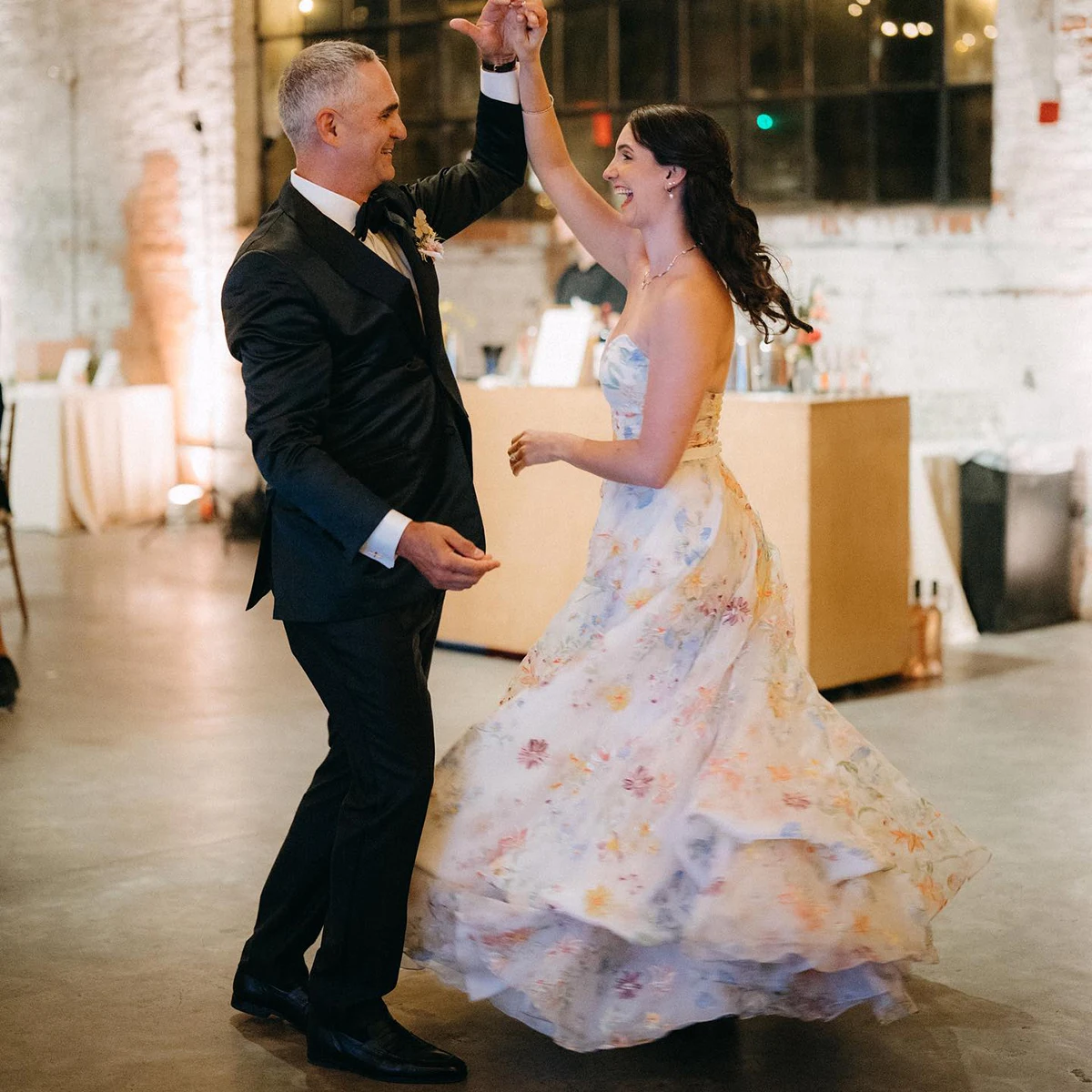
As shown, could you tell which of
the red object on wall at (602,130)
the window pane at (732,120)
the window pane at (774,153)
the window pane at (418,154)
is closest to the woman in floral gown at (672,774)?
the window pane at (774,153)

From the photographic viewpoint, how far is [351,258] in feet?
8.13

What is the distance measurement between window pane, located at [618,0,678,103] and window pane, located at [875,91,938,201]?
44.0 inches

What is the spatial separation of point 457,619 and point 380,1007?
3.64m

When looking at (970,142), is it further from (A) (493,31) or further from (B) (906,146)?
(A) (493,31)

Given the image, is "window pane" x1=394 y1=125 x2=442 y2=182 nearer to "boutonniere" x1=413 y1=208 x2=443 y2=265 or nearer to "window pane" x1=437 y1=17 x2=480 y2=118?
"window pane" x1=437 y1=17 x2=480 y2=118

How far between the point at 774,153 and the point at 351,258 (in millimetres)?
5430

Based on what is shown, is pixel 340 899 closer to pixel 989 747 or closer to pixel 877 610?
pixel 989 747

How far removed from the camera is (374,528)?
241cm

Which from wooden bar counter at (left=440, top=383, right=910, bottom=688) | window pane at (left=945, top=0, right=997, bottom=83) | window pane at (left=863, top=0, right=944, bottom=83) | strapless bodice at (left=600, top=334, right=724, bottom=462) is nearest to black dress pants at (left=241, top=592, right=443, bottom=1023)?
A: strapless bodice at (left=600, top=334, right=724, bottom=462)

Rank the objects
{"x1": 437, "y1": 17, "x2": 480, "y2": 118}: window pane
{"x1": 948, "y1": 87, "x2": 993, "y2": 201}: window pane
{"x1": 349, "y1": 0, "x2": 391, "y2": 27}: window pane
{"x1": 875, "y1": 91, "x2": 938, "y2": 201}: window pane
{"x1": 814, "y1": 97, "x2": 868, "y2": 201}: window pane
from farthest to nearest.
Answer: {"x1": 349, "y1": 0, "x2": 391, "y2": 27}: window pane, {"x1": 437, "y1": 17, "x2": 480, "y2": 118}: window pane, {"x1": 814, "y1": 97, "x2": 868, "y2": 201}: window pane, {"x1": 875, "y1": 91, "x2": 938, "y2": 201}: window pane, {"x1": 948, "y1": 87, "x2": 993, "y2": 201}: window pane

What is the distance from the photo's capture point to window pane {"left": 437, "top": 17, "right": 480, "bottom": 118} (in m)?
8.80

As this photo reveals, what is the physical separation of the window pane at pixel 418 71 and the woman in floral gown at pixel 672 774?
632 centimetres

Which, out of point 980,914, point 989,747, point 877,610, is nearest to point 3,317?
point 877,610

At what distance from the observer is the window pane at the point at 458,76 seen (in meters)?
8.80
